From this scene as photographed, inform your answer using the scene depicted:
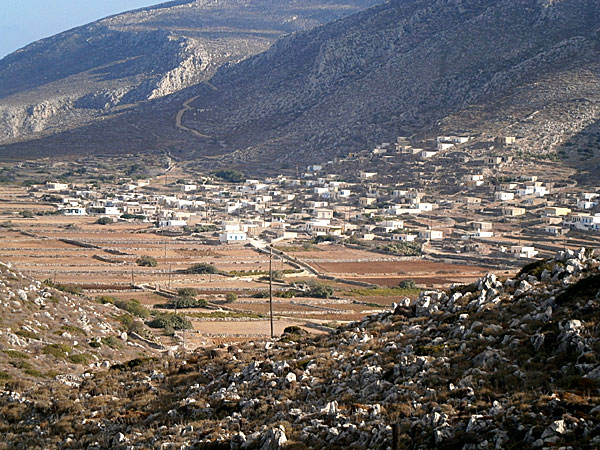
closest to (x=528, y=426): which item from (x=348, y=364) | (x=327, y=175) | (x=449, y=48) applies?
(x=348, y=364)

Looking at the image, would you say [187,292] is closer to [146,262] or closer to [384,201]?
[146,262]

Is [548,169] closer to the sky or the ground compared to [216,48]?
closer to the ground

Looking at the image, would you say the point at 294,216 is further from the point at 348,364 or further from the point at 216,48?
the point at 216,48

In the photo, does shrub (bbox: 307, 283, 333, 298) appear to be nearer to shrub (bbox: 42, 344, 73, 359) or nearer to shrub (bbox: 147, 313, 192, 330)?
shrub (bbox: 147, 313, 192, 330)

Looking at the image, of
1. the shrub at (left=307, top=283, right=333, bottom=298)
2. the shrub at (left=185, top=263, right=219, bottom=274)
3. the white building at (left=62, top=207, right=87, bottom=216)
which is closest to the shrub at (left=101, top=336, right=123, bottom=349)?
the shrub at (left=307, top=283, right=333, bottom=298)

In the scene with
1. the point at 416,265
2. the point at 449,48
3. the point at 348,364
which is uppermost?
the point at 449,48

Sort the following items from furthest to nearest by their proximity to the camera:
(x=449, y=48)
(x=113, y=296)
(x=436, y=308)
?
(x=449, y=48), (x=113, y=296), (x=436, y=308)

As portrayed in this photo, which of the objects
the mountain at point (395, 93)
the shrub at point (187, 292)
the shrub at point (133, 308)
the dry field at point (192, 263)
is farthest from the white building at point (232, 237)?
the mountain at point (395, 93)

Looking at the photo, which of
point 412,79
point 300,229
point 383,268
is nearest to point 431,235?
point 300,229
